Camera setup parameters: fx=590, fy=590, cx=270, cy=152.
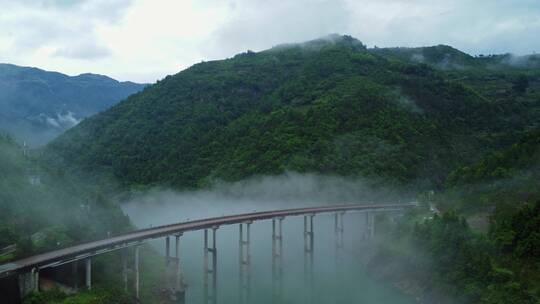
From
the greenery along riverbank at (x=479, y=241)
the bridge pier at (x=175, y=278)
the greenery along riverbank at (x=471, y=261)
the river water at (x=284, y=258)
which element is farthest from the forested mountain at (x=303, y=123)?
the bridge pier at (x=175, y=278)

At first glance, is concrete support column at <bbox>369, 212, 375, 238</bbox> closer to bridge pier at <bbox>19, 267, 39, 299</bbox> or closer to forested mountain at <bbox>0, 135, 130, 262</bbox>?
forested mountain at <bbox>0, 135, 130, 262</bbox>

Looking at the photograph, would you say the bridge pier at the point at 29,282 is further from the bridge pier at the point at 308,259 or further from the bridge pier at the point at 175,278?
the bridge pier at the point at 308,259

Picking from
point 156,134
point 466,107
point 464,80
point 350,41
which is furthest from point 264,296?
point 350,41

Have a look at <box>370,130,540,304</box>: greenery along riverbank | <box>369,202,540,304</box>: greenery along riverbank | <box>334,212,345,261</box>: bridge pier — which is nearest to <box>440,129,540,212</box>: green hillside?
<box>370,130,540,304</box>: greenery along riverbank

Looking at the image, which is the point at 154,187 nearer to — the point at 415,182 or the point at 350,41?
the point at 415,182

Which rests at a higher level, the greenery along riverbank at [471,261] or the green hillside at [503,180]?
the green hillside at [503,180]

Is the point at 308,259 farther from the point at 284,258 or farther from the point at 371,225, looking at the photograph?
the point at 371,225

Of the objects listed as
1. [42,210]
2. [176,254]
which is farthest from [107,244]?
[42,210]
